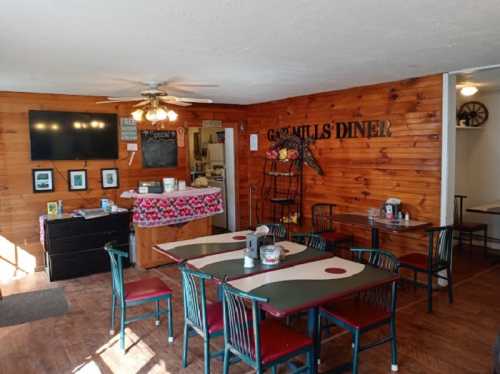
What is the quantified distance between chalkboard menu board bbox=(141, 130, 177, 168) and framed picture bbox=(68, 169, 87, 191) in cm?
89

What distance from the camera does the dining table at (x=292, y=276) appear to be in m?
2.41

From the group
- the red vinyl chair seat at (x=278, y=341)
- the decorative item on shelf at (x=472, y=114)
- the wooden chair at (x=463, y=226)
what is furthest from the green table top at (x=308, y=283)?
the decorative item on shelf at (x=472, y=114)

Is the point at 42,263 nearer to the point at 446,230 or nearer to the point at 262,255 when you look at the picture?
the point at 262,255

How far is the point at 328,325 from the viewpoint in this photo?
131 inches

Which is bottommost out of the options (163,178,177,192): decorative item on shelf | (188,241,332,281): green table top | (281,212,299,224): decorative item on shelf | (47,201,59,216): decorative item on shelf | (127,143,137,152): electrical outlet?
(281,212,299,224): decorative item on shelf

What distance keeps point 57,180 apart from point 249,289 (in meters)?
3.90

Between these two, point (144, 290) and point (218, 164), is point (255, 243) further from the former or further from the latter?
point (218, 164)

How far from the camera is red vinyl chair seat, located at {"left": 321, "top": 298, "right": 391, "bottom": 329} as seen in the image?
2.68 m

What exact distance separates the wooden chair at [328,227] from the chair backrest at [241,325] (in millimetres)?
2747

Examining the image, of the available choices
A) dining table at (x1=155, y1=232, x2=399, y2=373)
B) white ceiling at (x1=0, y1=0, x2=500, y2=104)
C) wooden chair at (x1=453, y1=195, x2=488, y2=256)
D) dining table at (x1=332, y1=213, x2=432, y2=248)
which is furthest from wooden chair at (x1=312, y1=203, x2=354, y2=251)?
white ceiling at (x1=0, y1=0, x2=500, y2=104)

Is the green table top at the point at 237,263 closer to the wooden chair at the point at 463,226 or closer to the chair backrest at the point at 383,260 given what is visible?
the chair backrest at the point at 383,260

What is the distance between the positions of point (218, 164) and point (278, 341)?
18.6 ft

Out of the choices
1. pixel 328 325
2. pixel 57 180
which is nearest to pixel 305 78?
pixel 328 325

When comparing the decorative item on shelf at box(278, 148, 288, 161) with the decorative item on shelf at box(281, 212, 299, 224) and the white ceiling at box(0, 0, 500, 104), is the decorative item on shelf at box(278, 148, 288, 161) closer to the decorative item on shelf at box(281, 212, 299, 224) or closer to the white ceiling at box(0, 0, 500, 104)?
the decorative item on shelf at box(281, 212, 299, 224)
